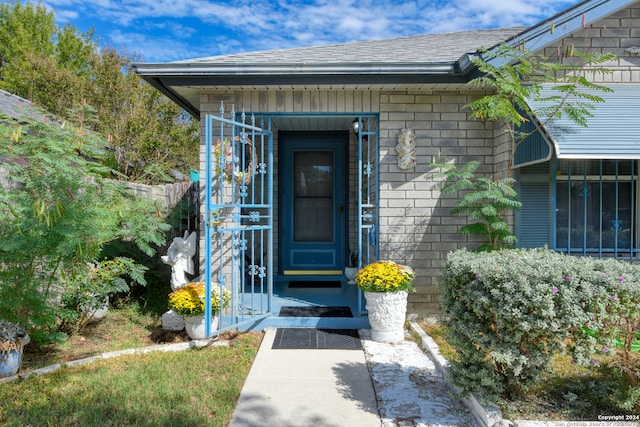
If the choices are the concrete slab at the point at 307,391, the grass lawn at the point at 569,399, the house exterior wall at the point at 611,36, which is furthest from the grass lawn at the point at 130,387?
the house exterior wall at the point at 611,36

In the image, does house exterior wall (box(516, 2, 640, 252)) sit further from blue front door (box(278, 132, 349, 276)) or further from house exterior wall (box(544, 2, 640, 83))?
blue front door (box(278, 132, 349, 276))

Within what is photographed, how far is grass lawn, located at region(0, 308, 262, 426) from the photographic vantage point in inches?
117

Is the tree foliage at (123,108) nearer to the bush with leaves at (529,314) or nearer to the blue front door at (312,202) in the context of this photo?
the blue front door at (312,202)

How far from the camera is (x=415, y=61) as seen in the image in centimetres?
485

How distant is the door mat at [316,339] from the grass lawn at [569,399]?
5.97 ft

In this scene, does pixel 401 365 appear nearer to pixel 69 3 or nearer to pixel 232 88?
pixel 232 88

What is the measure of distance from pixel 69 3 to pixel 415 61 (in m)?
22.4

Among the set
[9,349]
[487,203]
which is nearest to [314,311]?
[487,203]

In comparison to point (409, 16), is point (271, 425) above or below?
below

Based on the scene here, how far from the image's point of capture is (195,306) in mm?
4543

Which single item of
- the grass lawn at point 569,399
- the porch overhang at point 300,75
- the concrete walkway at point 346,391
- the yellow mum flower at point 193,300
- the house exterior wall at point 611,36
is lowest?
the concrete walkway at point 346,391

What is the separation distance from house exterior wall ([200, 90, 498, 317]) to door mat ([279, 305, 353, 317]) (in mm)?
903

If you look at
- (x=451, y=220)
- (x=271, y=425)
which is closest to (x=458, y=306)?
(x=271, y=425)

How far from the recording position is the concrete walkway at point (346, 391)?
3002 mm
